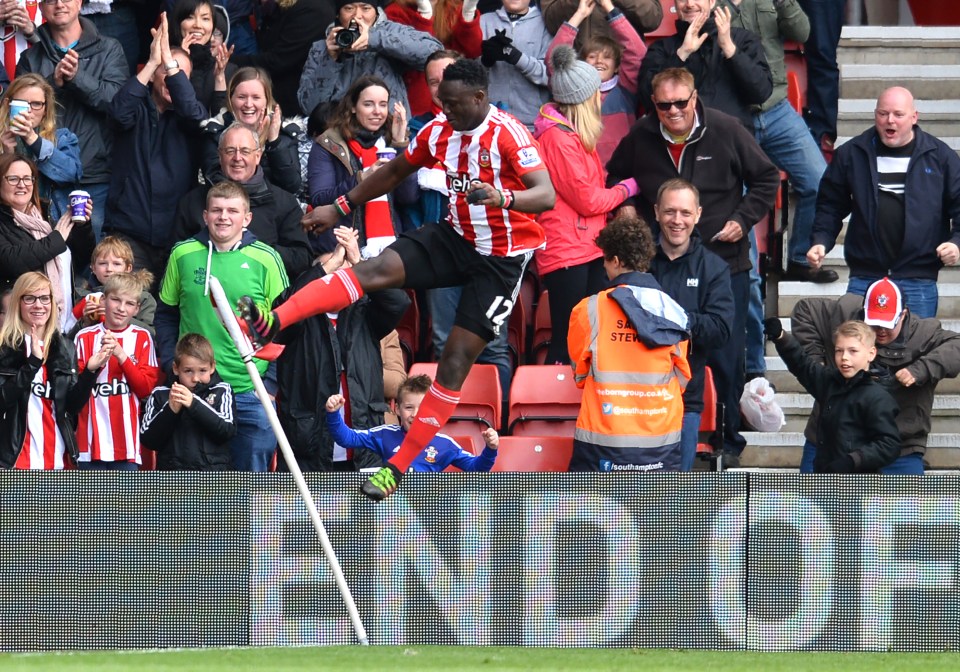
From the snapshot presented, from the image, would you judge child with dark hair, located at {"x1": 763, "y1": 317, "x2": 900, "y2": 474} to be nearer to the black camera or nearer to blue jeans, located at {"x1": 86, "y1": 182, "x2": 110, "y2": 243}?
the black camera

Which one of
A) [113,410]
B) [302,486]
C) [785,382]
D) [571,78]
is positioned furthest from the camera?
[785,382]

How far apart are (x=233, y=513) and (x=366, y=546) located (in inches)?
23.9

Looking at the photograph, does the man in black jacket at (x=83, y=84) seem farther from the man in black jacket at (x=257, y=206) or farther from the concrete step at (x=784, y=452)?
the concrete step at (x=784, y=452)

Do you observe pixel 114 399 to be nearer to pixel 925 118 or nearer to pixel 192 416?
pixel 192 416

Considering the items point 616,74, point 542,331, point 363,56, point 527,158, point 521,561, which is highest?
point 363,56

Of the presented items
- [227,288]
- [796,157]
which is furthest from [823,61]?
[227,288]

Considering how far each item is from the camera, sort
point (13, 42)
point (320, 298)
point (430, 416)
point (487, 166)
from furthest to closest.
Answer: point (13, 42) → point (430, 416) → point (487, 166) → point (320, 298)

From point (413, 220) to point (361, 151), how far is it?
0.61 metres

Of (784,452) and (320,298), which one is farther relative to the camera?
(784,452)

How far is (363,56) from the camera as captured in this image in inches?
457

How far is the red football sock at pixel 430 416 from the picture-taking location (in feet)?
28.2

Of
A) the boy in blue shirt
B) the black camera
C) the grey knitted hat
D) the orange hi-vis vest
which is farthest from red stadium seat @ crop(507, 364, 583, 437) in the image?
the black camera

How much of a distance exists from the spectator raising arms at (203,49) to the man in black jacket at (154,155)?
0.35 m

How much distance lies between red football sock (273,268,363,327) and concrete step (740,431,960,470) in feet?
12.5
